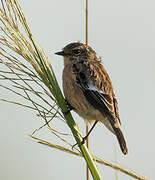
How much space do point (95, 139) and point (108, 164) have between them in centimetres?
341

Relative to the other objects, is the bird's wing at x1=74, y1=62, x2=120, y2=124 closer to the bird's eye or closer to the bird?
the bird

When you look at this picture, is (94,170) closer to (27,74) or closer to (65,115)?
(65,115)

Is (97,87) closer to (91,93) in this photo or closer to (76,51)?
(91,93)

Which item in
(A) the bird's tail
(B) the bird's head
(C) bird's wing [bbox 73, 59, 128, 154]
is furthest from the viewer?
(B) the bird's head

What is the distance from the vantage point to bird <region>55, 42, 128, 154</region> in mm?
3717

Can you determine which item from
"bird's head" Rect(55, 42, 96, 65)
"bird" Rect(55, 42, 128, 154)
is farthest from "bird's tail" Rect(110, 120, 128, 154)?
"bird's head" Rect(55, 42, 96, 65)

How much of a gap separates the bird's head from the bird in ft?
0.11

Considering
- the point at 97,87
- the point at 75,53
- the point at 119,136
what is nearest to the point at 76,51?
the point at 75,53

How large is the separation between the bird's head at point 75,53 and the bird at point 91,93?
3 cm

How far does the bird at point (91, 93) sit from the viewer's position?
3.72 m

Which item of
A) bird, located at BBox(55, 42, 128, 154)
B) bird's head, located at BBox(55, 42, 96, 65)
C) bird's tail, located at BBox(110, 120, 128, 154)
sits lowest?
bird's tail, located at BBox(110, 120, 128, 154)

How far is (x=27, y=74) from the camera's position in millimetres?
2189

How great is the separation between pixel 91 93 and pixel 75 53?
31.2 inches

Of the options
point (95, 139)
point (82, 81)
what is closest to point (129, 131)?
point (95, 139)
